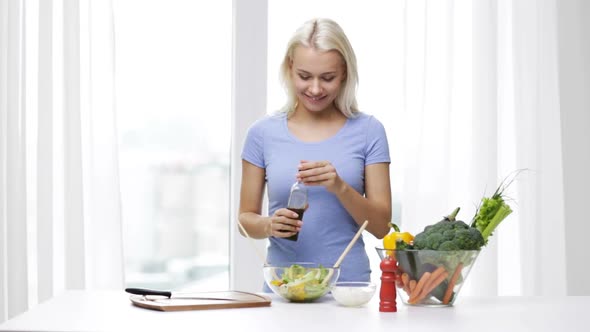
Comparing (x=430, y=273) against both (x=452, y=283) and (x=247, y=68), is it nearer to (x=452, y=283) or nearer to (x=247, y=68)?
(x=452, y=283)

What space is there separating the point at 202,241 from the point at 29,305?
847 mm

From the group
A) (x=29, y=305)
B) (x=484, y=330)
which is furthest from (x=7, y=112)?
(x=484, y=330)

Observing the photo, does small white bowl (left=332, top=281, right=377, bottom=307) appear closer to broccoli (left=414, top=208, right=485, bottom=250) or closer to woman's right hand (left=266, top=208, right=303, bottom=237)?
broccoli (left=414, top=208, right=485, bottom=250)

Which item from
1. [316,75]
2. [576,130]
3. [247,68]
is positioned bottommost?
[576,130]

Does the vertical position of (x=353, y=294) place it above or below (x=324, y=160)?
below

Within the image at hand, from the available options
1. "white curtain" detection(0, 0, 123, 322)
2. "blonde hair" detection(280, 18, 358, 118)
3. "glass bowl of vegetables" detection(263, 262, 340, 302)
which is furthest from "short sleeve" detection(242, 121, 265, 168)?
"white curtain" detection(0, 0, 123, 322)

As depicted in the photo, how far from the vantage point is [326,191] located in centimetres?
259

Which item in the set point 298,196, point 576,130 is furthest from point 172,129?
point 576,130

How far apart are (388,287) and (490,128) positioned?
1975 millimetres

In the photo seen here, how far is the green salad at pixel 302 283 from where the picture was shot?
2.11 m

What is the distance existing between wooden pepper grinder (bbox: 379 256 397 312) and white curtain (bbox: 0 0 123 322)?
1921mm

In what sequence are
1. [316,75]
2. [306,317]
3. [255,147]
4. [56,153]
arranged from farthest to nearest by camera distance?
[56,153], [255,147], [316,75], [306,317]

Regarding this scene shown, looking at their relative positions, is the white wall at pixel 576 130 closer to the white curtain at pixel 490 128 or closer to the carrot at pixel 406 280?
the white curtain at pixel 490 128

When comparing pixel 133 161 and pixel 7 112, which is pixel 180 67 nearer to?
pixel 133 161
